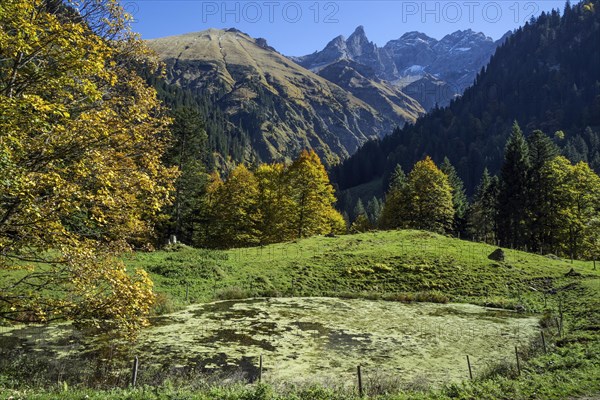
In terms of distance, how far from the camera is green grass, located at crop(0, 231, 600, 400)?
51.0 feet

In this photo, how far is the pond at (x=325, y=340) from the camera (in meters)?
18.5

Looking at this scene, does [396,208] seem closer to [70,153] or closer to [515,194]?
[515,194]

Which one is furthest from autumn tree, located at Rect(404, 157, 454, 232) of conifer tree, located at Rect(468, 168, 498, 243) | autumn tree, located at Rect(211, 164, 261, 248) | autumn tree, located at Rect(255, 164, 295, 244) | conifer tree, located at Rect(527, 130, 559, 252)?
autumn tree, located at Rect(211, 164, 261, 248)

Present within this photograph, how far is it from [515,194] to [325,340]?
210ft

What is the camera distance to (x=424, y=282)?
4256 centimetres

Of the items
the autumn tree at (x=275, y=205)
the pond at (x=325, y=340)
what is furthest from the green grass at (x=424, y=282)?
the autumn tree at (x=275, y=205)

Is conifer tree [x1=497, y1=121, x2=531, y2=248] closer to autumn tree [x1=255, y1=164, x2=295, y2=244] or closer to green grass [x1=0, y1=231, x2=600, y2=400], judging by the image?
green grass [x1=0, y1=231, x2=600, y2=400]

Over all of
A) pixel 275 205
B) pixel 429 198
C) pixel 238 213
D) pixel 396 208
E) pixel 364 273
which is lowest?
pixel 364 273

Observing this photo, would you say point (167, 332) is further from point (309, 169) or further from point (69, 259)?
point (309, 169)

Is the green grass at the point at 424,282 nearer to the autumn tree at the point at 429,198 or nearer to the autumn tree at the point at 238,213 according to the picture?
the autumn tree at the point at 238,213

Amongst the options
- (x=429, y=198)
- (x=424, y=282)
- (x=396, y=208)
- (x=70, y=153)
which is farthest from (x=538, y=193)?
(x=70, y=153)

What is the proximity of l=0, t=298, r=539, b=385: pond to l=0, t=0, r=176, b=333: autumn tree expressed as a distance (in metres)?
8.80

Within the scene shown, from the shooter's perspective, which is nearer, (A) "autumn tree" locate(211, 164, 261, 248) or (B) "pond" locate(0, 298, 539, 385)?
(B) "pond" locate(0, 298, 539, 385)

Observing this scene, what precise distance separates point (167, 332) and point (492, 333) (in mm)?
20952
